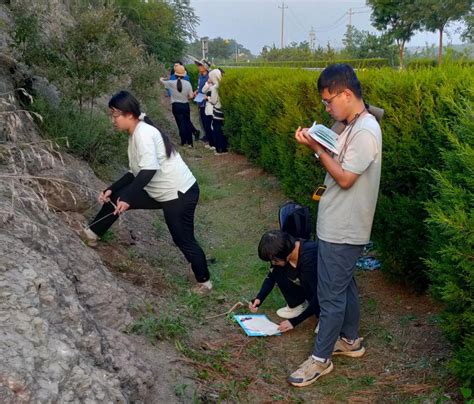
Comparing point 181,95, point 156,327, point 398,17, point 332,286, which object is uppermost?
point 398,17

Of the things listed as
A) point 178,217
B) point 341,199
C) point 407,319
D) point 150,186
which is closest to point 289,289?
point 407,319

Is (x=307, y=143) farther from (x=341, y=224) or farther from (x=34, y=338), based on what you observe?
(x=34, y=338)

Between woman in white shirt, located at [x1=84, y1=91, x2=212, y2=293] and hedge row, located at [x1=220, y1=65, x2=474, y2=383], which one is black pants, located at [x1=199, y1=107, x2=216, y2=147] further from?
woman in white shirt, located at [x1=84, y1=91, x2=212, y2=293]

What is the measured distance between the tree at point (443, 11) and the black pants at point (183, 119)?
2471 centimetres

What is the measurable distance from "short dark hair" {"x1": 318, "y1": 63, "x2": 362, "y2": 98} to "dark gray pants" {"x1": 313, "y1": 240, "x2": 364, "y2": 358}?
2.98 ft

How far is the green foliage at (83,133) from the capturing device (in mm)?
6012

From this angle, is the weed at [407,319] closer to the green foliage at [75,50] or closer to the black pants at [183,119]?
the green foliage at [75,50]

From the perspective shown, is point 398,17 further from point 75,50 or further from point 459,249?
point 459,249

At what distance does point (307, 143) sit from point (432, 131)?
1.28 meters

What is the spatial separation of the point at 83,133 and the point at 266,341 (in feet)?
12.4

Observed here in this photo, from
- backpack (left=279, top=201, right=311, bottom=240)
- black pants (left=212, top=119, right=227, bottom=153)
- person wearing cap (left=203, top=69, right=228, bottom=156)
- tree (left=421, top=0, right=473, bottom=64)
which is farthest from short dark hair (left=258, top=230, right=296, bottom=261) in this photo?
tree (left=421, top=0, right=473, bottom=64)

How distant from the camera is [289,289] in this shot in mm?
4059

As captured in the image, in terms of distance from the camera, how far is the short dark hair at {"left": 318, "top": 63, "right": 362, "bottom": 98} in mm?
2936

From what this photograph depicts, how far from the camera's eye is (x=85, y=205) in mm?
4922
